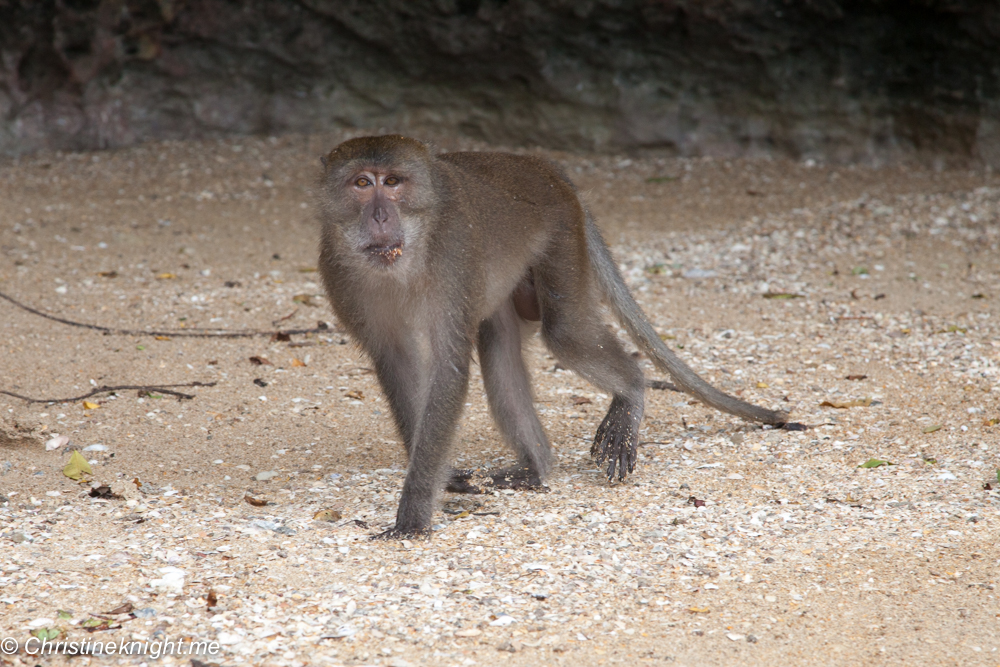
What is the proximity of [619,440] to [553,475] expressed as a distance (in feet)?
1.17

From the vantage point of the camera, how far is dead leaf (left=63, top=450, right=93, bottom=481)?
4.38 m

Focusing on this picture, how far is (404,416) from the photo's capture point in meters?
4.25

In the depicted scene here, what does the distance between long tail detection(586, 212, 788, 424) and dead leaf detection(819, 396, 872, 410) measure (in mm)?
651

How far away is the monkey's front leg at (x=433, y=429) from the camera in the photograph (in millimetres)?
3955

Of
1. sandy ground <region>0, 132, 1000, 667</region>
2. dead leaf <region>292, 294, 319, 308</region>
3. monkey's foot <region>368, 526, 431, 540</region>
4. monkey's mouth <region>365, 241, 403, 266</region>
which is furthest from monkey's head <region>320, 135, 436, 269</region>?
dead leaf <region>292, 294, 319, 308</region>

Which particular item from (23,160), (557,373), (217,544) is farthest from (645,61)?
(217,544)

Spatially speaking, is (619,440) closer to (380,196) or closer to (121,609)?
(380,196)

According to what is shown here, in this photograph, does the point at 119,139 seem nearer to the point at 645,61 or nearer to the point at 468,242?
the point at 645,61

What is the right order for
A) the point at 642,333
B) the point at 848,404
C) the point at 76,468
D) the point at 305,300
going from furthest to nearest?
the point at 305,300 → the point at 848,404 → the point at 642,333 → the point at 76,468

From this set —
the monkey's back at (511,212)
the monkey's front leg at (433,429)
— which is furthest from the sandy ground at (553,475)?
the monkey's back at (511,212)

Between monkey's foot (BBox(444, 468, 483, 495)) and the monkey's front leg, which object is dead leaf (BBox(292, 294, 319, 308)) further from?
the monkey's front leg

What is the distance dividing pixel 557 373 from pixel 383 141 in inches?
103

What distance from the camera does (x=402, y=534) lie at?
154 inches

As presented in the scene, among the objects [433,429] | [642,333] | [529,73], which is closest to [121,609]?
[433,429]
